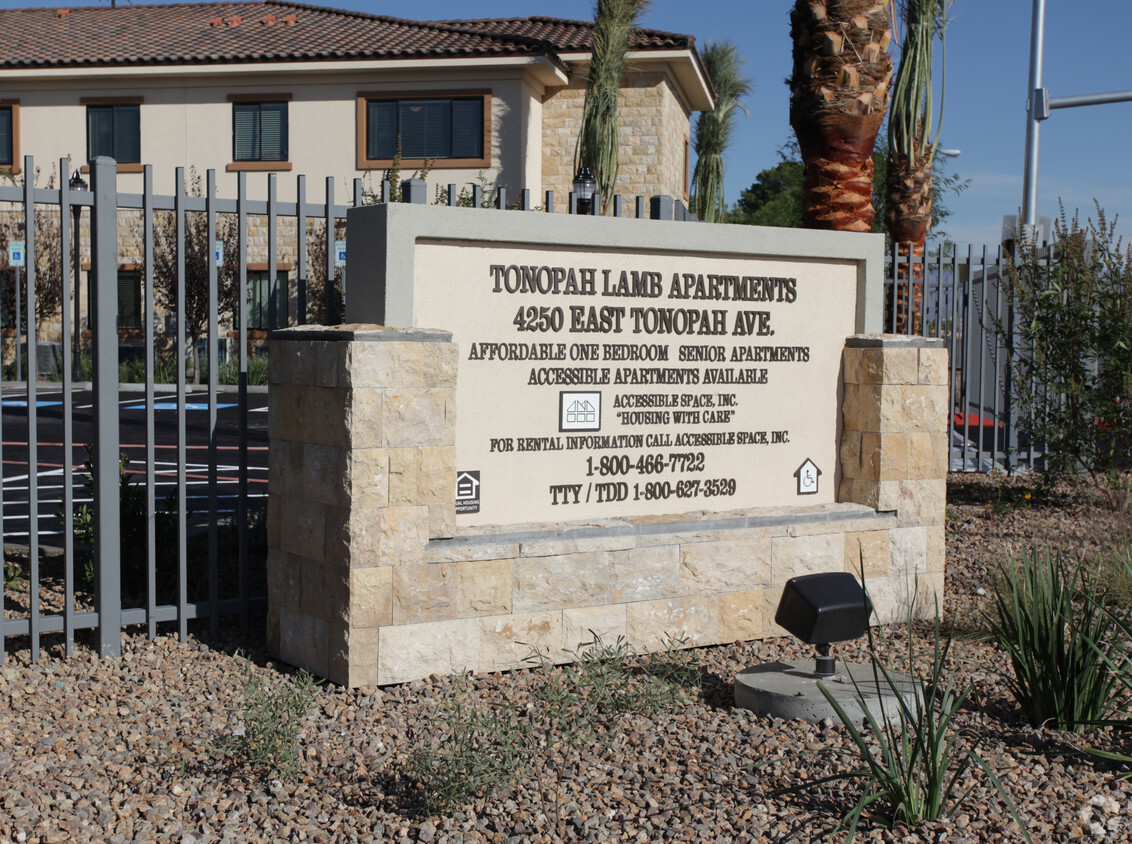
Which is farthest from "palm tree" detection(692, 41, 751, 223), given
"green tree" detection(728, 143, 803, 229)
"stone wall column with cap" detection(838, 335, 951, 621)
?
"stone wall column with cap" detection(838, 335, 951, 621)

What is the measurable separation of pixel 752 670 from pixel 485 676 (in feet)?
4.08

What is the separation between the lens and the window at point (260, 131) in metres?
24.3

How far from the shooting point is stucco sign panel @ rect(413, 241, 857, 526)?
5.73 meters

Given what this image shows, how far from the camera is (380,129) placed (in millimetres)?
23984

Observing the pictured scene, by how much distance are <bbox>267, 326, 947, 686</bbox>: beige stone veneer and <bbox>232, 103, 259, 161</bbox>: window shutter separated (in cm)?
2031

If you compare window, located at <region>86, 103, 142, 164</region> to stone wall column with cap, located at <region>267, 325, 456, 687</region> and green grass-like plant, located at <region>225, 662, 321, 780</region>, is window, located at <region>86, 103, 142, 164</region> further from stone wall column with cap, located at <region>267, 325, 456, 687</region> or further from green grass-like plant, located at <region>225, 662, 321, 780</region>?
green grass-like plant, located at <region>225, 662, 321, 780</region>

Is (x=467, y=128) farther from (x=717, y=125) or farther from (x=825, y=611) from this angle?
(x=825, y=611)

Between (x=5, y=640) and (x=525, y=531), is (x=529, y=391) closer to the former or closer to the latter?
(x=525, y=531)

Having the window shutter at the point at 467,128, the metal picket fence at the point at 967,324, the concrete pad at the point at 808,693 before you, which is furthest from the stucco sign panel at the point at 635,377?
the window shutter at the point at 467,128

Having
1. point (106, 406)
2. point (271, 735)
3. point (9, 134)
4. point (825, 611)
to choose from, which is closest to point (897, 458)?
point (825, 611)

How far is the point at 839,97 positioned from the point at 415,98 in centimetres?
1626

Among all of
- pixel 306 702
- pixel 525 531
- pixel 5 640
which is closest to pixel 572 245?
pixel 525 531

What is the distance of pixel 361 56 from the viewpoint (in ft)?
76.2

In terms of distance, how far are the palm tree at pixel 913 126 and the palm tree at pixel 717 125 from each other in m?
17.4
